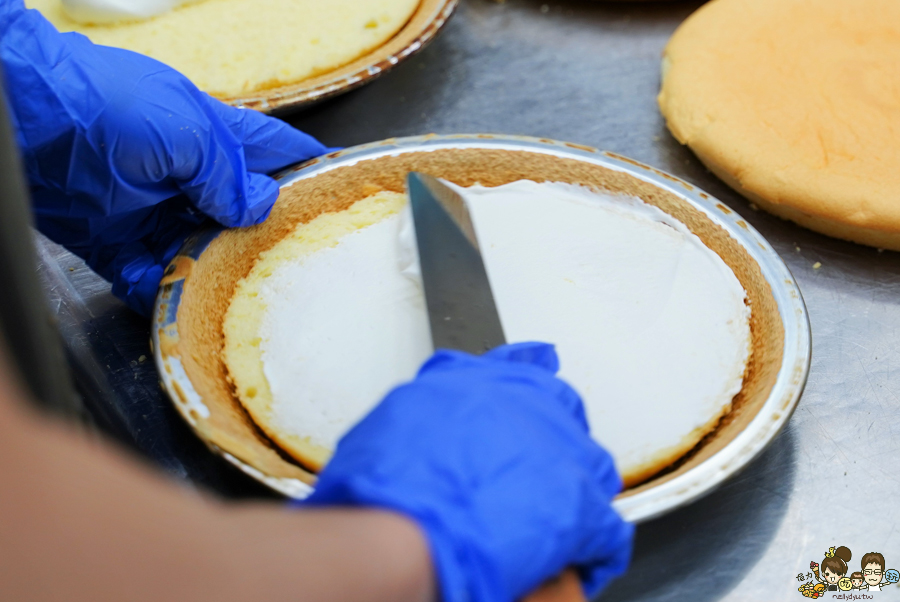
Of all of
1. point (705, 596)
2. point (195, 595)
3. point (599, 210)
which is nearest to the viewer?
point (195, 595)

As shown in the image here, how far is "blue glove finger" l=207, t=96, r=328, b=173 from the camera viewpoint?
3.72 ft

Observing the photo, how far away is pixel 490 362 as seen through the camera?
0.71 meters

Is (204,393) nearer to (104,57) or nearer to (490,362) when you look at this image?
(490,362)

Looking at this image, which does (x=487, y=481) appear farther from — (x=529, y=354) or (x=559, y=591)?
(x=529, y=354)

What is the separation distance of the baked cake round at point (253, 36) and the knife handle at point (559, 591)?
50.1 inches

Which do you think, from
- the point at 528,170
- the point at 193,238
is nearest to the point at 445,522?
the point at 193,238

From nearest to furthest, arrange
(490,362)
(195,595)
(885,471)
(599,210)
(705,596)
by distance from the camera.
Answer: (195,595), (490,362), (705,596), (885,471), (599,210)

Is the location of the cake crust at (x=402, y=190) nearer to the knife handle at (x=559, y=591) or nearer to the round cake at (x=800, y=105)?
the knife handle at (x=559, y=591)

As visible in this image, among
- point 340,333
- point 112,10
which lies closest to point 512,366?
point 340,333

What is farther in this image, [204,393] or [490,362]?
[204,393]

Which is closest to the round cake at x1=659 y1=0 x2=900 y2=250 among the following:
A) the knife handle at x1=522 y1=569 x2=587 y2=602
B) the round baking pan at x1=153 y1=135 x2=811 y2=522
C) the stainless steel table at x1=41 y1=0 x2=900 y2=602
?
the stainless steel table at x1=41 y1=0 x2=900 y2=602

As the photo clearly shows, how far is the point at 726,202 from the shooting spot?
1392 millimetres

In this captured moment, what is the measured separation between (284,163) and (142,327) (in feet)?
1.28

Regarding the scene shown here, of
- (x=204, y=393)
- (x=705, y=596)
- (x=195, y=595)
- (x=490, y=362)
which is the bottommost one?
(x=705, y=596)
